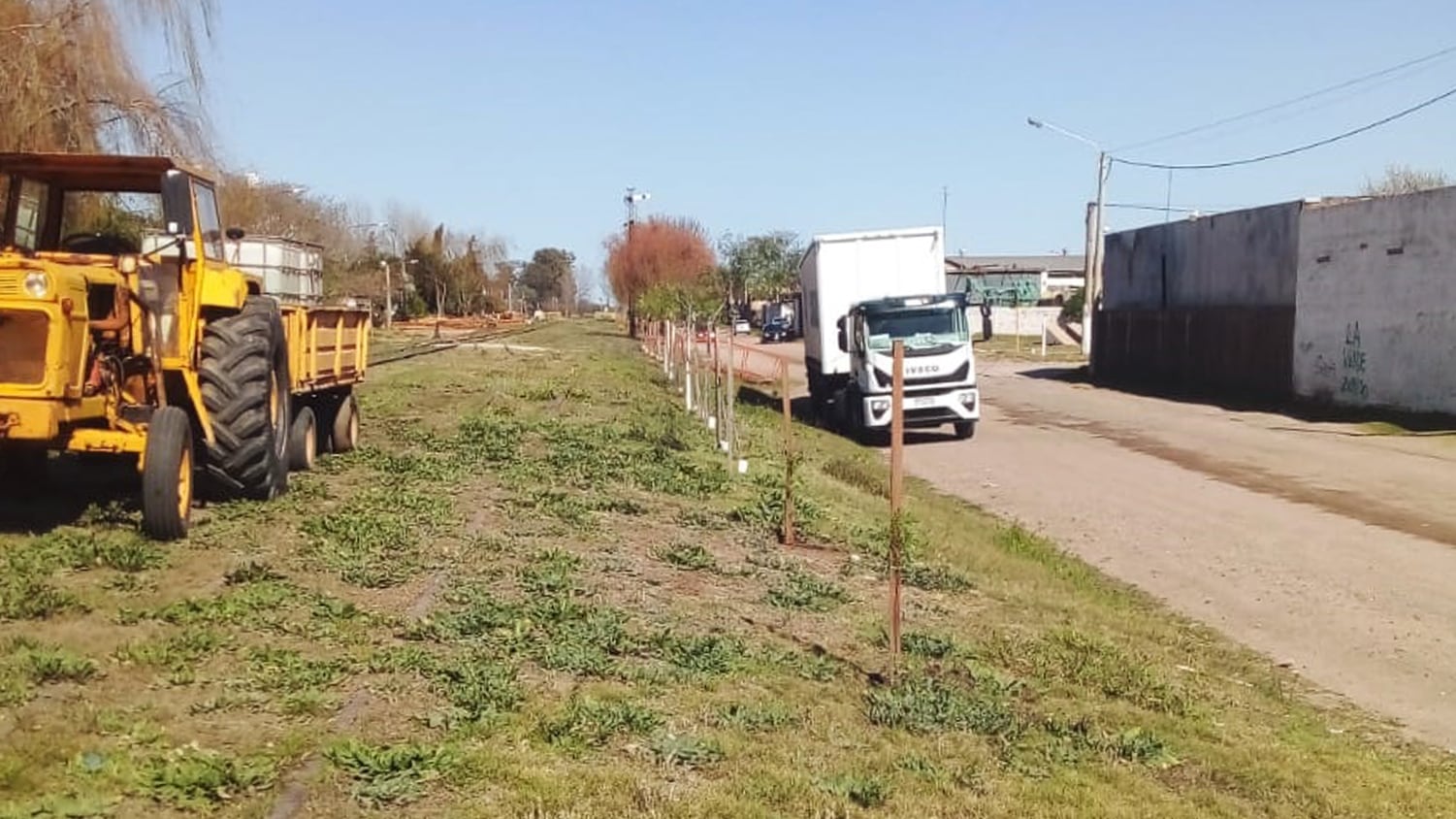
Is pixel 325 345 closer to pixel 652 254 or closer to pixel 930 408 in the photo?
pixel 930 408

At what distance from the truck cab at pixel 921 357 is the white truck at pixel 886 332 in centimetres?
2

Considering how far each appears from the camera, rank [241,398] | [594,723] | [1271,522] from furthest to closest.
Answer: [1271,522], [241,398], [594,723]

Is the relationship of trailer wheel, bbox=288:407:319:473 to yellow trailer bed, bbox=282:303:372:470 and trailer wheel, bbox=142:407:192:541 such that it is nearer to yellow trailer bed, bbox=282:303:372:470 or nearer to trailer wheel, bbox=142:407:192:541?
yellow trailer bed, bbox=282:303:372:470

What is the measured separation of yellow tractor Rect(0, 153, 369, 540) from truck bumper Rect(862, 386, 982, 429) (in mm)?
14619

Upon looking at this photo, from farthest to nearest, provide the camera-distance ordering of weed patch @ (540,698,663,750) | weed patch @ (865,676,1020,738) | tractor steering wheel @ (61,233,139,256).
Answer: tractor steering wheel @ (61,233,139,256)
weed patch @ (865,676,1020,738)
weed patch @ (540,698,663,750)

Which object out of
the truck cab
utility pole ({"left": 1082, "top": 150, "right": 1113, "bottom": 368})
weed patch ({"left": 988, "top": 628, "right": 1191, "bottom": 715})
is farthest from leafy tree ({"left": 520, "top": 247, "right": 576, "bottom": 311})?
weed patch ({"left": 988, "top": 628, "right": 1191, "bottom": 715})

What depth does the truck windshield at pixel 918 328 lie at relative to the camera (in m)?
26.1

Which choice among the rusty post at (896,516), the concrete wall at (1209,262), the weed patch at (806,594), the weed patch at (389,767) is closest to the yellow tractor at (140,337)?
the weed patch at (806,594)

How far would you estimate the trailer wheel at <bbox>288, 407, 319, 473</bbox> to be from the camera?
14.1m

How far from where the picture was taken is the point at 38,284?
29.5ft

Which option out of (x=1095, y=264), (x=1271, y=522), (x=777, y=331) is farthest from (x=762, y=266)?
(x=1271, y=522)

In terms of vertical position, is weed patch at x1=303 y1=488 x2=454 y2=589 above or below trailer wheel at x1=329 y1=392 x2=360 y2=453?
below

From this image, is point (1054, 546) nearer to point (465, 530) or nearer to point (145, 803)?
point (465, 530)

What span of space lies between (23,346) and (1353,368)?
29.7 metres
